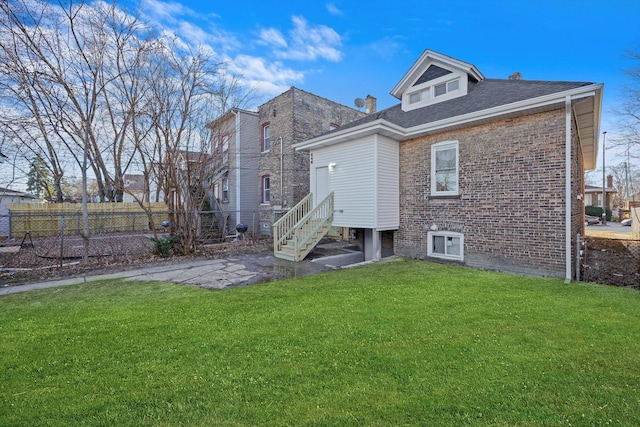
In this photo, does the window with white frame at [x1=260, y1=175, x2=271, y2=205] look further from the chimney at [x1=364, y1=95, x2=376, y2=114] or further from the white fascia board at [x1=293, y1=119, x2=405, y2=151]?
the chimney at [x1=364, y1=95, x2=376, y2=114]

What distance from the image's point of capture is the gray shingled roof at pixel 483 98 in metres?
6.84

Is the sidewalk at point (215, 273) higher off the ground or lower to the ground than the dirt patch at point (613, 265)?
lower

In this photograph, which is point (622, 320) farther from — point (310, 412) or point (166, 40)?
point (166, 40)

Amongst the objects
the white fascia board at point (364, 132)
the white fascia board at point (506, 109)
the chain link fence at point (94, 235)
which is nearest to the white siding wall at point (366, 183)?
the white fascia board at point (364, 132)

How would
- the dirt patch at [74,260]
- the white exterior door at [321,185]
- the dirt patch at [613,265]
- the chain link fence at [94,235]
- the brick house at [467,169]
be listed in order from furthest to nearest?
the white exterior door at [321,185]
the chain link fence at [94,235]
the dirt patch at [74,260]
the brick house at [467,169]
the dirt patch at [613,265]

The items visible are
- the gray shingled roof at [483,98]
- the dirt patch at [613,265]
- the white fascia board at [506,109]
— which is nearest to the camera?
the white fascia board at [506,109]

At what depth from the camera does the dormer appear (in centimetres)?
915

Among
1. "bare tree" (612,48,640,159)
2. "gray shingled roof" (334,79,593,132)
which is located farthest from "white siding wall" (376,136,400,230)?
Answer: "bare tree" (612,48,640,159)

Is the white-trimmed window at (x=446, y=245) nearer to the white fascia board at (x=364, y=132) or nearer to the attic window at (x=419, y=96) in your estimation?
the white fascia board at (x=364, y=132)

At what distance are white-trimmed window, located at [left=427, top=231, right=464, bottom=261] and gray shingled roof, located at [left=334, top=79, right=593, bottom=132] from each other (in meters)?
3.30

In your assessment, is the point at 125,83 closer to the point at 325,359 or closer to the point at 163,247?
the point at 163,247

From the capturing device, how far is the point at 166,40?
9586 millimetres

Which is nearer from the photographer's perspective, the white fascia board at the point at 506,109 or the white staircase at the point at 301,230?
the white fascia board at the point at 506,109

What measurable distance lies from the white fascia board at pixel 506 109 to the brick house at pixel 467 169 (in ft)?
0.07
